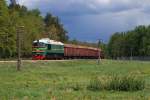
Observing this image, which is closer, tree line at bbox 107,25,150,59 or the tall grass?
the tall grass

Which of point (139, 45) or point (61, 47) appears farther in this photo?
point (139, 45)

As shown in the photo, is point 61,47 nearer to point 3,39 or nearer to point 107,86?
point 3,39

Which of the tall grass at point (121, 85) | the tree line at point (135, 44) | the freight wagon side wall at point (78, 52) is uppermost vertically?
the tree line at point (135, 44)

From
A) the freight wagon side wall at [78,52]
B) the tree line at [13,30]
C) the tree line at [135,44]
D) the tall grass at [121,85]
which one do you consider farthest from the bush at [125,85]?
the tree line at [135,44]

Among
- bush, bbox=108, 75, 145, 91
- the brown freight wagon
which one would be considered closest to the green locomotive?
the brown freight wagon

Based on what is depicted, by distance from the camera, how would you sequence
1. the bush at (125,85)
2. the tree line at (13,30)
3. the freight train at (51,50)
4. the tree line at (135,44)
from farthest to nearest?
the tree line at (135,44) → the tree line at (13,30) → the freight train at (51,50) → the bush at (125,85)

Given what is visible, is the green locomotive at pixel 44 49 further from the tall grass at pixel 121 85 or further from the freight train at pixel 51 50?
the tall grass at pixel 121 85

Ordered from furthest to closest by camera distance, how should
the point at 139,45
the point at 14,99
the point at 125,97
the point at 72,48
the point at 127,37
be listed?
1. the point at 127,37
2. the point at 139,45
3. the point at 72,48
4. the point at 125,97
5. the point at 14,99

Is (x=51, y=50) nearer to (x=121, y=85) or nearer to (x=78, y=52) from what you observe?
(x=78, y=52)

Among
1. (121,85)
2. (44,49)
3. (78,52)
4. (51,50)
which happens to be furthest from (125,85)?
(78,52)

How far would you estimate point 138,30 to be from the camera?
563 ft

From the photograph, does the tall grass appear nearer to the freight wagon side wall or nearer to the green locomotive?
the green locomotive

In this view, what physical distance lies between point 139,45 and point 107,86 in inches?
5651

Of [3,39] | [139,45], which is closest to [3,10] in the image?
[3,39]
